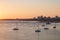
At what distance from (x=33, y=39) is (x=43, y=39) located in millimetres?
1082

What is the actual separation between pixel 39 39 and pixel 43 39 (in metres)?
0.48

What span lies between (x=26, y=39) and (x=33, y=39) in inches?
31.7

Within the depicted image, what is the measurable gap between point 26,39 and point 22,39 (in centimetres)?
44

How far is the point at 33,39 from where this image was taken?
2905 centimetres

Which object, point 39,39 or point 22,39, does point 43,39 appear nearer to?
point 39,39

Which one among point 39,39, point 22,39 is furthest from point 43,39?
point 22,39

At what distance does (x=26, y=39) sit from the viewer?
96.2ft

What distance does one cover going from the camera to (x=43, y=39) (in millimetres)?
29094

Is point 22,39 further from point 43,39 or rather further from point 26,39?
point 43,39

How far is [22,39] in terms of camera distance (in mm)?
29266

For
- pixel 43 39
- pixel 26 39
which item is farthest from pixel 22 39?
pixel 43 39

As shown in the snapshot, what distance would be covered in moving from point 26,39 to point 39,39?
4.79ft
